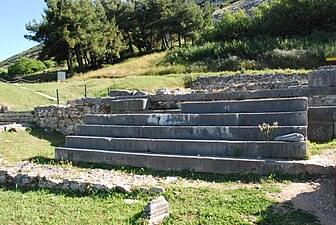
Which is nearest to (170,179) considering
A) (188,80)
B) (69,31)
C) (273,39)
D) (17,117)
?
(17,117)

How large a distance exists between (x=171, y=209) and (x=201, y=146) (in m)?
1.93

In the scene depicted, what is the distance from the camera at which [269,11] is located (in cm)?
2645

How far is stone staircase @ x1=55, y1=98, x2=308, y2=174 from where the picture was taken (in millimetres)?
5727

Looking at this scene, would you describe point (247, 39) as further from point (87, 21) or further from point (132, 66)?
point (87, 21)

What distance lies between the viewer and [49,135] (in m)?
11.9

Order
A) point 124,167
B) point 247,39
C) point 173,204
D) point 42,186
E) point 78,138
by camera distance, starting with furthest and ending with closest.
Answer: point 247,39 → point 78,138 → point 124,167 → point 42,186 → point 173,204

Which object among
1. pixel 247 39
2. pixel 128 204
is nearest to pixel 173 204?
pixel 128 204

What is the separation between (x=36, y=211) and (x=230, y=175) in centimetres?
327

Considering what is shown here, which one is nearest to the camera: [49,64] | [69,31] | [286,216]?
[286,216]

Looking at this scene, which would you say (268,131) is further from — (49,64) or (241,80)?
(49,64)

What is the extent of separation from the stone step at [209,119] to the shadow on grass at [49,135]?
328 cm

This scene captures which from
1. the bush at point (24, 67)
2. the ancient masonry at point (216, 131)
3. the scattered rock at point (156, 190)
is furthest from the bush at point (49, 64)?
the scattered rock at point (156, 190)

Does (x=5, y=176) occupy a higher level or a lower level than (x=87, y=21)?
lower

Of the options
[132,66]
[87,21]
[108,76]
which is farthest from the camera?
[87,21]
